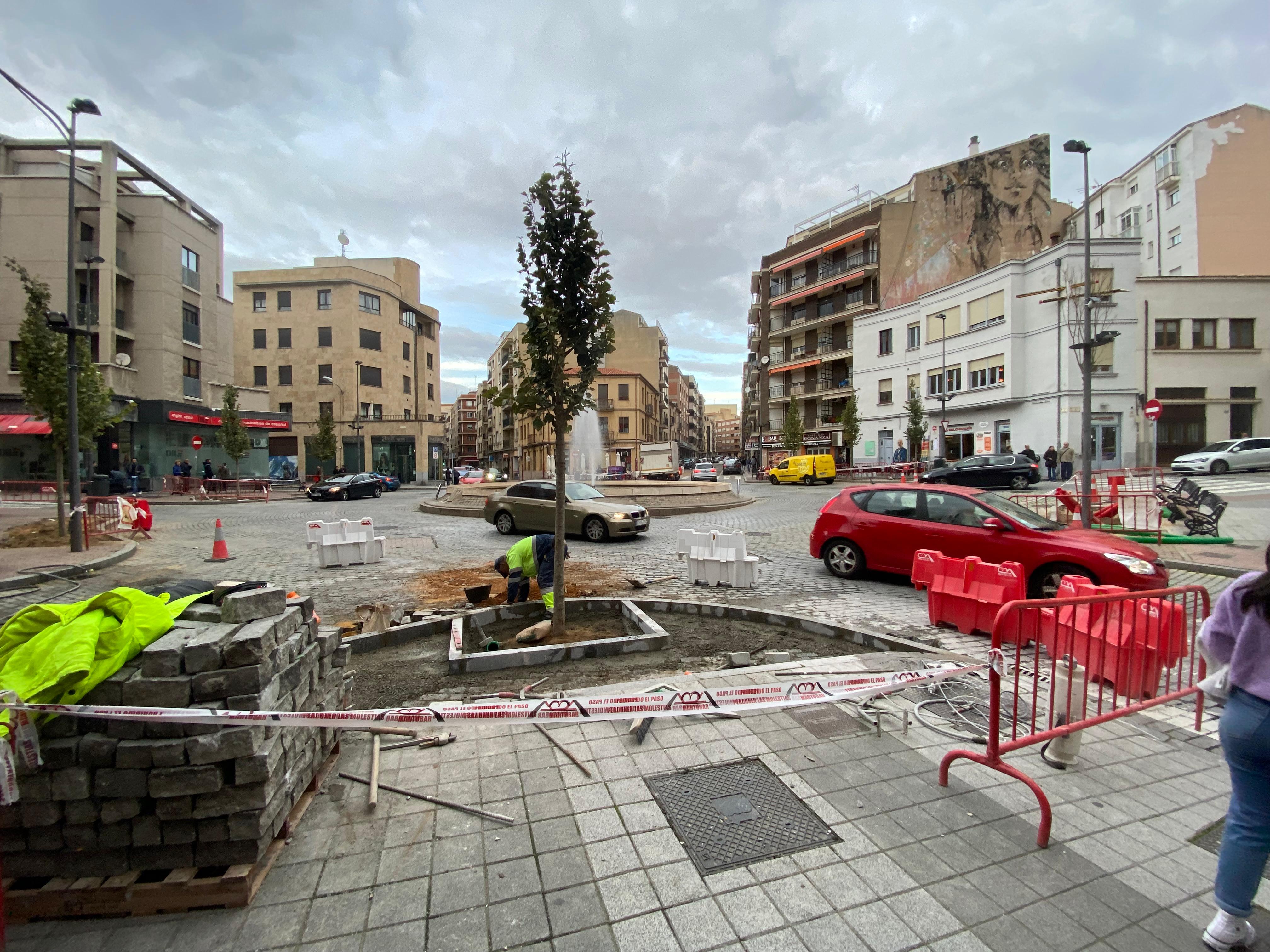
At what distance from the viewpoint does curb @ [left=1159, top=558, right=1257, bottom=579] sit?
28.4 feet

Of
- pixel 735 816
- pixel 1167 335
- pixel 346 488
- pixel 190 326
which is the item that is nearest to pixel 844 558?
pixel 735 816

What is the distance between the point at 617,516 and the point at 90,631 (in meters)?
11.2

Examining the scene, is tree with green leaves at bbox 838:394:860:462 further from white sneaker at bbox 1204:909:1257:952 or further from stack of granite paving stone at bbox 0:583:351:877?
stack of granite paving stone at bbox 0:583:351:877

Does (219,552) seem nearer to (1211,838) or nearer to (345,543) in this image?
(345,543)

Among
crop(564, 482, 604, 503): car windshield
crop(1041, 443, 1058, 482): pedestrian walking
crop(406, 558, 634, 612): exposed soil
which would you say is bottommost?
crop(406, 558, 634, 612): exposed soil

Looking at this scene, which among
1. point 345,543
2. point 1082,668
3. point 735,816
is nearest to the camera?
point 735,816

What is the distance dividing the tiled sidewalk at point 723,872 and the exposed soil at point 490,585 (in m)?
3.47

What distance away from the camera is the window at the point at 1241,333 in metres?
31.8

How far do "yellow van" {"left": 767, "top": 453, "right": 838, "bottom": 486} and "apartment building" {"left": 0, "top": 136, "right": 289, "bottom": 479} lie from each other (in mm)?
34780

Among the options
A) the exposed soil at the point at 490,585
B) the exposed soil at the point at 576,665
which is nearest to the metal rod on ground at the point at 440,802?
the exposed soil at the point at 576,665

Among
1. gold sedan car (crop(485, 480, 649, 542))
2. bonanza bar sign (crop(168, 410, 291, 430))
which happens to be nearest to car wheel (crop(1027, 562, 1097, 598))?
gold sedan car (crop(485, 480, 649, 542))

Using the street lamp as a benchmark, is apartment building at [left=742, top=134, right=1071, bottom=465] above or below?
above

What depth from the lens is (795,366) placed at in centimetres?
5125

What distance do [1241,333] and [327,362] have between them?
6106 centimetres
